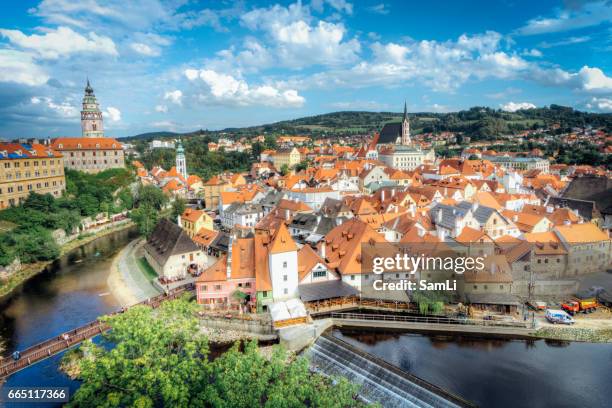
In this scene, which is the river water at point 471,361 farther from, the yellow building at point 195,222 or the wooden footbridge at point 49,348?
the yellow building at point 195,222

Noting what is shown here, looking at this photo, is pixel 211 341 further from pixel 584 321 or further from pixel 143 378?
pixel 584 321

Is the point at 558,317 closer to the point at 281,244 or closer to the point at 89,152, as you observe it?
the point at 281,244

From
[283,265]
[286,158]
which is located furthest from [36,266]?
[286,158]

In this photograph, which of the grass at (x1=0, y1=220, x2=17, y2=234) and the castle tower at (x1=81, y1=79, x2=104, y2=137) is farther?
the castle tower at (x1=81, y1=79, x2=104, y2=137)

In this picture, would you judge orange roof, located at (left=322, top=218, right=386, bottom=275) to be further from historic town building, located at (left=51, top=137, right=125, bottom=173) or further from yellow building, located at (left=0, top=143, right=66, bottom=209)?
historic town building, located at (left=51, top=137, right=125, bottom=173)

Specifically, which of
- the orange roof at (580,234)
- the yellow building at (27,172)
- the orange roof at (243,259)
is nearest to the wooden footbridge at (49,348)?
the orange roof at (243,259)
